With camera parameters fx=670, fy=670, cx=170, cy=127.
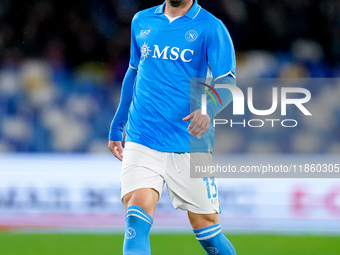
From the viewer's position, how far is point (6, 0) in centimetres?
883

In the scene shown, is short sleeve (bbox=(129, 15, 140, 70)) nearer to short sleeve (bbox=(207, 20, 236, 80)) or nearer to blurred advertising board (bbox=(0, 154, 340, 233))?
short sleeve (bbox=(207, 20, 236, 80))

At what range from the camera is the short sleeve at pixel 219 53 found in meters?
3.44

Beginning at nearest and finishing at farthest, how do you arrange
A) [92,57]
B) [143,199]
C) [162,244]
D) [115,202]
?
[143,199], [162,244], [115,202], [92,57]

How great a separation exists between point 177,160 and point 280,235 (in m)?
2.84

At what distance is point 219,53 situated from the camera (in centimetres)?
345

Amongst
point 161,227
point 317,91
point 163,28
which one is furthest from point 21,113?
point 163,28

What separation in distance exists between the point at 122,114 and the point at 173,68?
0.53m

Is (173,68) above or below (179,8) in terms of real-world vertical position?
below

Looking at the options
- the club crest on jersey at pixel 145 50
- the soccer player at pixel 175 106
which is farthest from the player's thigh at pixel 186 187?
the club crest on jersey at pixel 145 50

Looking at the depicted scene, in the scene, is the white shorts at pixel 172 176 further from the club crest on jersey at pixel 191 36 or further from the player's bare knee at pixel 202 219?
the club crest on jersey at pixel 191 36

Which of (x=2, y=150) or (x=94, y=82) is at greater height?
(x=94, y=82)

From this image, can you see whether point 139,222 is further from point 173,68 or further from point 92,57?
point 92,57

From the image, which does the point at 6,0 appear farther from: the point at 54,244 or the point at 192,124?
the point at 192,124

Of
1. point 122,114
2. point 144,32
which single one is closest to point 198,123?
point 144,32
